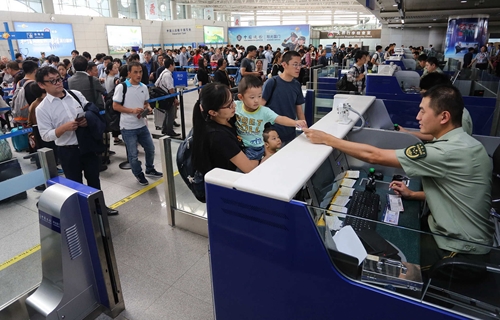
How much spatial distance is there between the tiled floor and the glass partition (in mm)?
1280

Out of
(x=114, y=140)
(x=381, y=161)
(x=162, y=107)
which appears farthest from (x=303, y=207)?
(x=114, y=140)

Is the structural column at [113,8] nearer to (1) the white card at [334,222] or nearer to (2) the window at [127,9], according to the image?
(2) the window at [127,9]

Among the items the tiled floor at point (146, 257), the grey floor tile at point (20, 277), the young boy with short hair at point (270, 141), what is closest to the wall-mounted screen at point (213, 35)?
the tiled floor at point (146, 257)

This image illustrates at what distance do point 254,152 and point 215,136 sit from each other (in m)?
0.50

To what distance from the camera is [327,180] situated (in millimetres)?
2258

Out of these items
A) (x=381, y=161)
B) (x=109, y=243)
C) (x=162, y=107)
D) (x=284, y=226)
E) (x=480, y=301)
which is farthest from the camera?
(x=162, y=107)

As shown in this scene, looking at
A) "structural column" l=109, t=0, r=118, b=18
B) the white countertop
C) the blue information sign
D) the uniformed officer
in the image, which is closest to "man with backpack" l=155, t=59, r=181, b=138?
the blue information sign

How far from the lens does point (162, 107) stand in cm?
574

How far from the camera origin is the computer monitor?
6.56ft

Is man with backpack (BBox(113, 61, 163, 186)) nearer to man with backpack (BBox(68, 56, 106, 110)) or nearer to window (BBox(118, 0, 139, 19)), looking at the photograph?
man with backpack (BBox(68, 56, 106, 110))

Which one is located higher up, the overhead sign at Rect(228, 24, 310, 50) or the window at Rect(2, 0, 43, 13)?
the window at Rect(2, 0, 43, 13)

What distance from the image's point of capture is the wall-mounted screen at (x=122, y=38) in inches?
744

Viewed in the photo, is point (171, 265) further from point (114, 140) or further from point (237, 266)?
point (114, 140)

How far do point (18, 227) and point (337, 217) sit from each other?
3.30m
